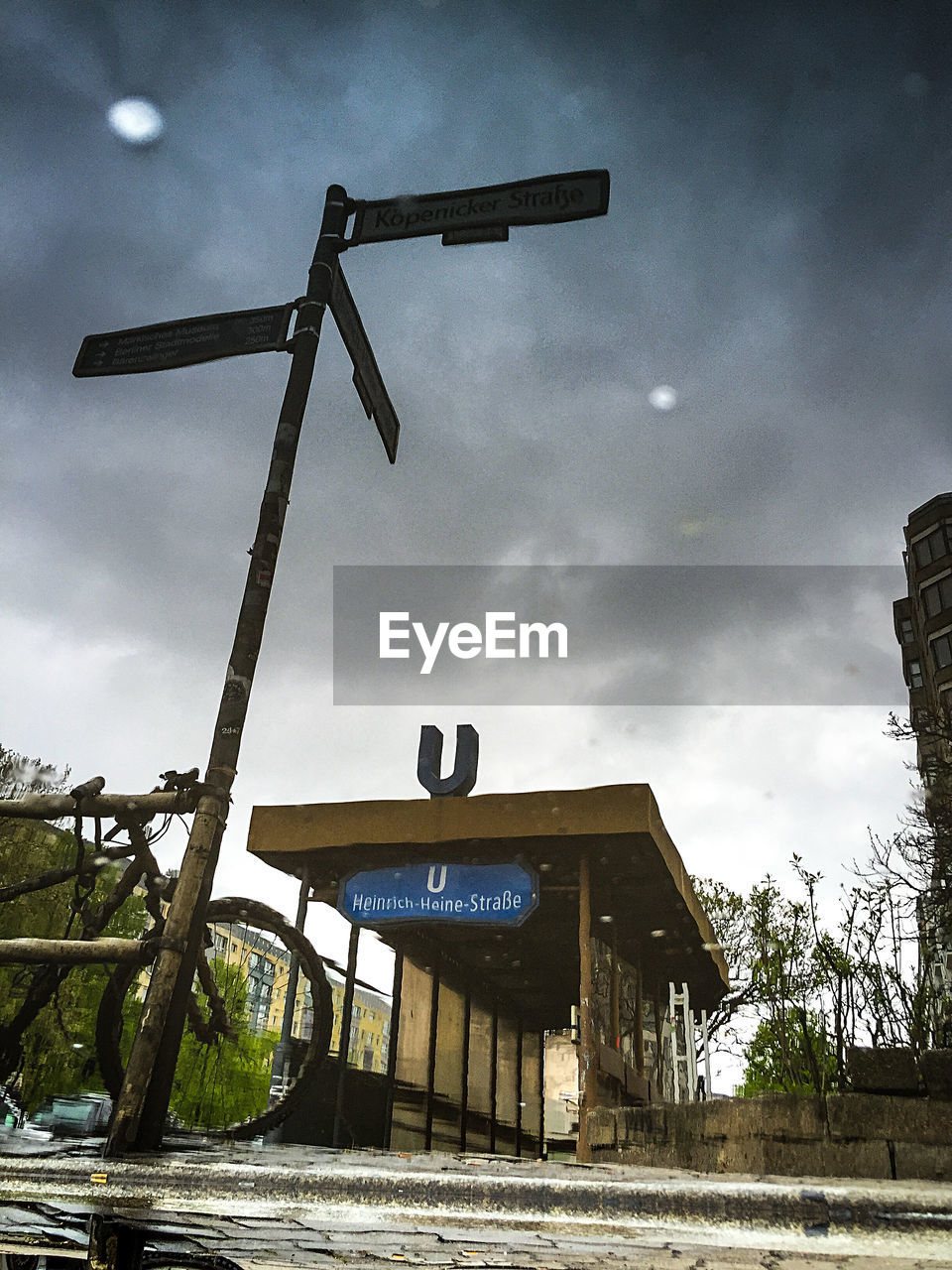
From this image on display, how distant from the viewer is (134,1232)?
3094 millimetres

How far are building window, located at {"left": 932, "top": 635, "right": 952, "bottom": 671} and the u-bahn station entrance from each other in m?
24.3

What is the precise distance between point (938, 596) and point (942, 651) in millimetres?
2704

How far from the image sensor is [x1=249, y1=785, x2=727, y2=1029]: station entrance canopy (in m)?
10.7

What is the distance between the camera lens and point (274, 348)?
6676 millimetres

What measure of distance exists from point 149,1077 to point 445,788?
26.3 ft

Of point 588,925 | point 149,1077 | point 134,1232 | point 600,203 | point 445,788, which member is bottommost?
point 134,1232

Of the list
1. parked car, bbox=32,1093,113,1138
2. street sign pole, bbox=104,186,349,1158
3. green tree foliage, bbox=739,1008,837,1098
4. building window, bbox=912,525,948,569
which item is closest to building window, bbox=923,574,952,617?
building window, bbox=912,525,948,569

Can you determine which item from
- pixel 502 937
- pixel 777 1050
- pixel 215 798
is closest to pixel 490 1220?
pixel 215 798

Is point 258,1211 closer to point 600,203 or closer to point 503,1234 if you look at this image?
point 503,1234

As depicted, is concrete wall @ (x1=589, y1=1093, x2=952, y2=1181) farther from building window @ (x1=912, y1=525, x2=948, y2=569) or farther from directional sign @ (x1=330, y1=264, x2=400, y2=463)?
building window @ (x1=912, y1=525, x2=948, y2=569)

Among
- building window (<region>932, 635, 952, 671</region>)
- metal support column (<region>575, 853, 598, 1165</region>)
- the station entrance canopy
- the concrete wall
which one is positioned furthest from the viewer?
building window (<region>932, 635, 952, 671</region>)

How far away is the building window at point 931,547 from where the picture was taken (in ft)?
132

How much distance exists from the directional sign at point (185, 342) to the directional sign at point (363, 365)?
1.89 feet

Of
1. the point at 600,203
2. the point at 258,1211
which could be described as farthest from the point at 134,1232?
the point at 600,203
